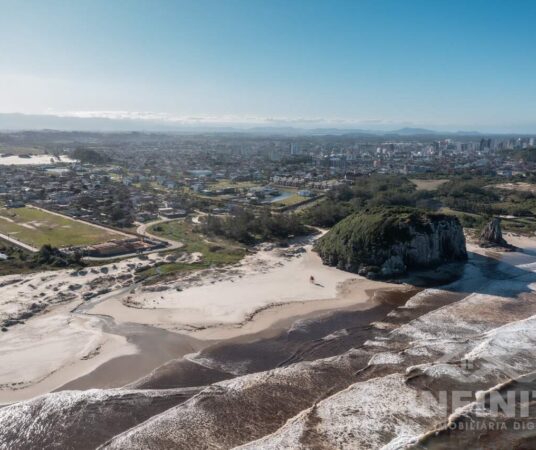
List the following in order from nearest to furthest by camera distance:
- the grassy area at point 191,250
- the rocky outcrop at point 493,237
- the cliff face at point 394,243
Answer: the grassy area at point 191,250 → the cliff face at point 394,243 → the rocky outcrop at point 493,237

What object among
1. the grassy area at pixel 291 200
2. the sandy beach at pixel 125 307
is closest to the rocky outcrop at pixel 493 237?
the sandy beach at pixel 125 307

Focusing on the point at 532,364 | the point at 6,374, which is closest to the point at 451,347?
the point at 532,364

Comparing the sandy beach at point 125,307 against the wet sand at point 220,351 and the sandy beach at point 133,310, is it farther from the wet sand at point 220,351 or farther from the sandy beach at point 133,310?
the wet sand at point 220,351

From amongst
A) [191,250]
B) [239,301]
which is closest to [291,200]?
[191,250]

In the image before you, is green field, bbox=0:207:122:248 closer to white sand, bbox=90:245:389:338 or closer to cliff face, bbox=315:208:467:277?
white sand, bbox=90:245:389:338

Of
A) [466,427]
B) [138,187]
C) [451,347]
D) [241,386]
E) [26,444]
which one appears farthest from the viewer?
[138,187]

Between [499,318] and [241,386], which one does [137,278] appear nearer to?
[241,386]

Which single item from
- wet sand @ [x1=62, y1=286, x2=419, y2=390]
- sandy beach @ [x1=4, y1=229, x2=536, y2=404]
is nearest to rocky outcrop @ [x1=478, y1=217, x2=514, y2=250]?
sandy beach @ [x1=4, y1=229, x2=536, y2=404]
